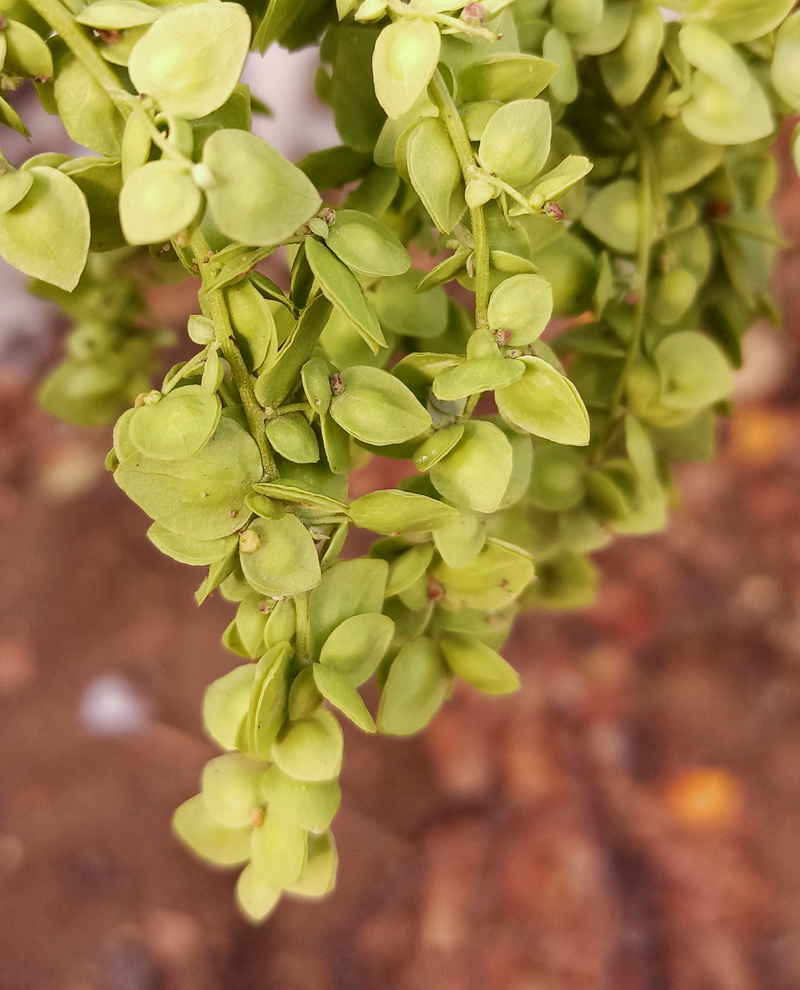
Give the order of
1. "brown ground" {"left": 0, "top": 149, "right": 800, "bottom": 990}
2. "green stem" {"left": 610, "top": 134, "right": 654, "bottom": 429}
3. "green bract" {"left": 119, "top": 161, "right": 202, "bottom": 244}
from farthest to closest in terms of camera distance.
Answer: "brown ground" {"left": 0, "top": 149, "right": 800, "bottom": 990}, "green stem" {"left": 610, "top": 134, "right": 654, "bottom": 429}, "green bract" {"left": 119, "top": 161, "right": 202, "bottom": 244}

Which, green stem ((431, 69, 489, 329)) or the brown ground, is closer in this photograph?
green stem ((431, 69, 489, 329))

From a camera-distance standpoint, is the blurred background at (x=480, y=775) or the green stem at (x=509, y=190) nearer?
the green stem at (x=509, y=190)

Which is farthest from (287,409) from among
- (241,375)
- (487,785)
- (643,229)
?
(487,785)

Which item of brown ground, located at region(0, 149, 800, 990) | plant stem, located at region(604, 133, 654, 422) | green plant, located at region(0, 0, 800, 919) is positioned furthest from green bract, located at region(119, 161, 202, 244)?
brown ground, located at region(0, 149, 800, 990)

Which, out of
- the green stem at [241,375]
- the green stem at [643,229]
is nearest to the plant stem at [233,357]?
the green stem at [241,375]

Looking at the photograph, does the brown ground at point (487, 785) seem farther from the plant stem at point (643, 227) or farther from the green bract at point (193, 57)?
the green bract at point (193, 57)

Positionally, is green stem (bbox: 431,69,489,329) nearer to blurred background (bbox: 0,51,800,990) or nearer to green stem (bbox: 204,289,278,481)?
green stem (bbox: 204,289,278,481)

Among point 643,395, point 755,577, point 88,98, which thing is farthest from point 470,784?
point 88,98

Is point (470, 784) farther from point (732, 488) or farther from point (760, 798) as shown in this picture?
point (732, 488)
